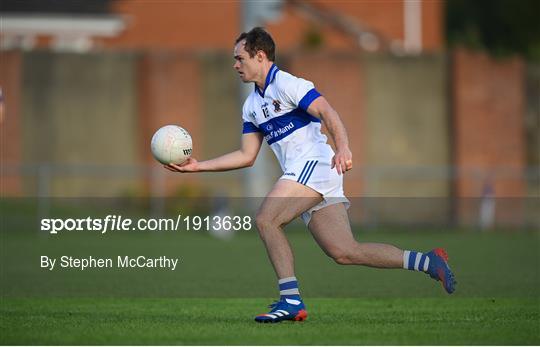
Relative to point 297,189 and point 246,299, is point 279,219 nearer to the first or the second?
point 297,189

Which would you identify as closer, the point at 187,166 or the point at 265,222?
the point at 265,222

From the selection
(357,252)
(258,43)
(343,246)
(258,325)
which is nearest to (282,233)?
(343,246)

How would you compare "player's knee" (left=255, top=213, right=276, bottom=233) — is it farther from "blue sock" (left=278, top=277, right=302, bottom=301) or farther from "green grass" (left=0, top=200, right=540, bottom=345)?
"green grass" (left=0, top=200, right=540, bottom=345)

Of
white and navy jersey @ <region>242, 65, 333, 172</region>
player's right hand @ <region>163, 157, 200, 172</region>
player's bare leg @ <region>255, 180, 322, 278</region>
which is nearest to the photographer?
player's bare leg @ <region>255, 180, 322, 278</region>

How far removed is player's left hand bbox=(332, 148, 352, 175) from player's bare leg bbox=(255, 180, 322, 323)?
0.56 metres

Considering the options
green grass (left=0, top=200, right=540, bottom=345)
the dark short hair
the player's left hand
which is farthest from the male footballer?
green grass (left=0, top=200, right=540, bottom=345)

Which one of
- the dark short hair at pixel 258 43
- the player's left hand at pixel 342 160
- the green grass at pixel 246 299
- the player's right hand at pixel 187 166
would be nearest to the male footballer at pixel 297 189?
the dark short hair at pixel 258 43

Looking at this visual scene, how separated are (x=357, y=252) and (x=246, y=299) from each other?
127 inches

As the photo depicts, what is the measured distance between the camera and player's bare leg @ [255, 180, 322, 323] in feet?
31.2

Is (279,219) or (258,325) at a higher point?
(279,219)

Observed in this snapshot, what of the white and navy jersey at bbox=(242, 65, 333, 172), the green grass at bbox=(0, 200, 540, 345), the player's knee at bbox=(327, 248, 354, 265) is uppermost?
the white and navy jersey at bbox=(242, 65, 333, 172)

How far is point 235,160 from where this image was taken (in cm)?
1023

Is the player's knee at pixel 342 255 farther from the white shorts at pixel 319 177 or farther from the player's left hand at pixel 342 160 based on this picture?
the player's left hand at pixel 342 160

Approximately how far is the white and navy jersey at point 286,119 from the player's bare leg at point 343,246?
51cm
